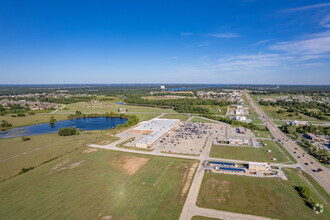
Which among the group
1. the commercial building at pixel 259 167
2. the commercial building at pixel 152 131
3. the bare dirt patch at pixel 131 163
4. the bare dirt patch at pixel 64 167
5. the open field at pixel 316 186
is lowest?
the open field at pixel 316 186

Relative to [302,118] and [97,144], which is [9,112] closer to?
[97,144]

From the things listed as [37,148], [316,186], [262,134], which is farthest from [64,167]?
[262,134]

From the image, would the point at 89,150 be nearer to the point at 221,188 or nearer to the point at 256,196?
the point at 221,188

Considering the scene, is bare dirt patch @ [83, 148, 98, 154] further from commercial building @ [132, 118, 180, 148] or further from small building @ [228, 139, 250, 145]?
small building @ [228, 139, 250, 145]

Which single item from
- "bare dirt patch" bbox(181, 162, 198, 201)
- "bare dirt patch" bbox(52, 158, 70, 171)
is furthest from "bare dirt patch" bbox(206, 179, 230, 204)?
"bare dirt patch" bbox(52, 158, 70, 171)

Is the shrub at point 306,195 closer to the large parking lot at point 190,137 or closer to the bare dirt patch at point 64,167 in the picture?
the large parking lot at point 190,137

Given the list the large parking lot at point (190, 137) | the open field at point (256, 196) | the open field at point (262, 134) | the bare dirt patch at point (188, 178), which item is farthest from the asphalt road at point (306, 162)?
the bare dirt patch at point (188, 178)
